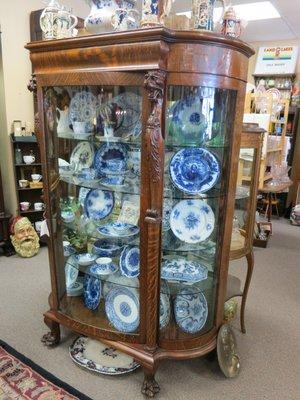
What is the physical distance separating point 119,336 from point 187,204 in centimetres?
72

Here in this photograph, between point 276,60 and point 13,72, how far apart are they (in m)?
3.73

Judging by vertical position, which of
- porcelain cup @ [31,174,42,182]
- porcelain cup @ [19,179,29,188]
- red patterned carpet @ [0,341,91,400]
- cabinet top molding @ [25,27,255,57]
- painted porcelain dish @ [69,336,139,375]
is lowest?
red patterned carpet @ [0,341,91,400]

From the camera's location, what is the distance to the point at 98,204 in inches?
65.3

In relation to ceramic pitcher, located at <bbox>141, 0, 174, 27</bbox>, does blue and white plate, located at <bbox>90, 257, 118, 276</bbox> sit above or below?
below

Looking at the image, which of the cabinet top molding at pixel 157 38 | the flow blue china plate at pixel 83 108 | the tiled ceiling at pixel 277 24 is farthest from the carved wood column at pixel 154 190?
the tiled ceiling at pixel 277 24

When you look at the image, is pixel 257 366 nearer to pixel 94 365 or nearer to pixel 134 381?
pixel 134 381

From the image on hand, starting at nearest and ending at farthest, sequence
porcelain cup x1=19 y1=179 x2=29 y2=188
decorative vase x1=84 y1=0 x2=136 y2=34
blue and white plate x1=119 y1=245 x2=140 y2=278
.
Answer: decorative vase x1=84 y1=0 x2=136 y2=34 < blue and white plate x1=119 y1=245 x2=140 y2=278 < porcelain cup x1=19 y1=179 x2=29 y2=188

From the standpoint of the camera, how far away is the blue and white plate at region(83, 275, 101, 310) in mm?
1705

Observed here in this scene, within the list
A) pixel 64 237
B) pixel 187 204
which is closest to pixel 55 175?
pixel 64 237

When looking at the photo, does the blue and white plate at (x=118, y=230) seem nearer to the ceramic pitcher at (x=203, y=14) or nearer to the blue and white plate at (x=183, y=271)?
the blue and white plate at (x=183, y=271)

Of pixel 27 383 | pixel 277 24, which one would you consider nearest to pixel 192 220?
pixel 27 383

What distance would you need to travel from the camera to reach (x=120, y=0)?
51.3 inches

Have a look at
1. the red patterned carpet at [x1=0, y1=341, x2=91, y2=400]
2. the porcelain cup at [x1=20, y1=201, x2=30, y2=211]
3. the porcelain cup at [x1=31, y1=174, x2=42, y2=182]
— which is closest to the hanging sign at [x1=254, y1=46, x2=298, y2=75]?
A: the porcelain cup at [x1=31, y1=174, x2=42, y2=182]

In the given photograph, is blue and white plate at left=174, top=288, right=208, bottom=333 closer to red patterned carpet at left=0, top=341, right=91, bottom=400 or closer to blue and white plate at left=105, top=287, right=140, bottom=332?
blue and white plate at left=105, top=287, right=140, bottom=332
